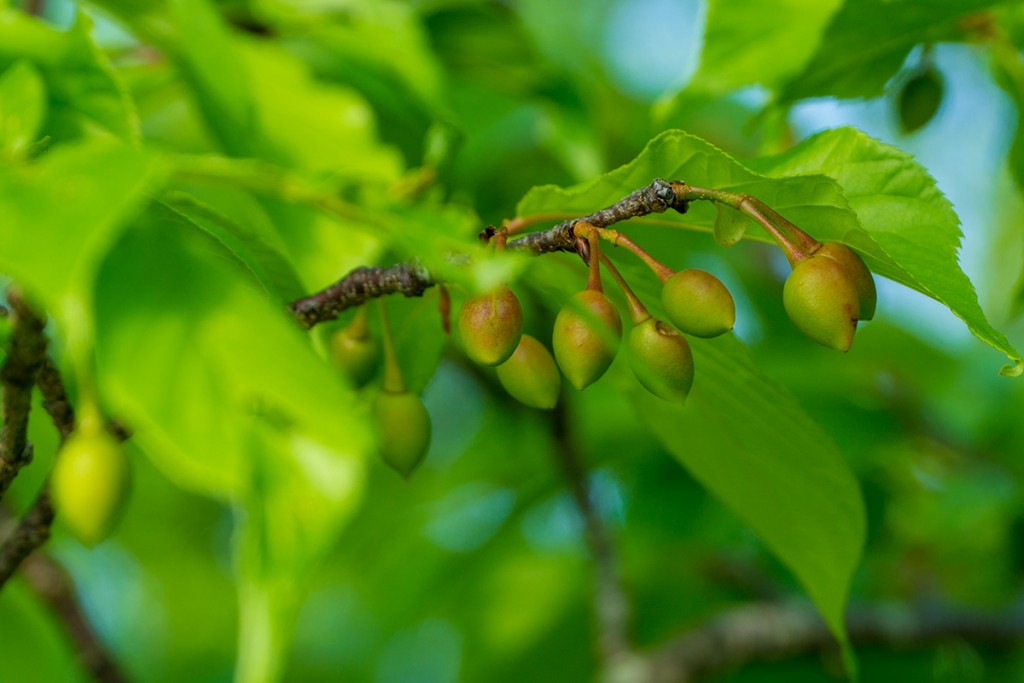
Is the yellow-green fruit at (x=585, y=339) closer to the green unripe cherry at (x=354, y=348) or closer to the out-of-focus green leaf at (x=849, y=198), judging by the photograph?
the out-of-focus green leaf at (x=849, y=198)

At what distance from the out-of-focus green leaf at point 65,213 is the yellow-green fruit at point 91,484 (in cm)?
10

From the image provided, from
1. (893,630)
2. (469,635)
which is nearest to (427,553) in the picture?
(469,635)

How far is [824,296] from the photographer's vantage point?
592 mm

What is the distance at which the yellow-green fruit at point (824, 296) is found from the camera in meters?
0.59

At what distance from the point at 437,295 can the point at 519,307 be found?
0.49 ft

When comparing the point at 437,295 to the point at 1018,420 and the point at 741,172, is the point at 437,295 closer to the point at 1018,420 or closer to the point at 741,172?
the point at 741,172

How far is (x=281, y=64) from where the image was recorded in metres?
1.24

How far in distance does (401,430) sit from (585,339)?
0.60ft

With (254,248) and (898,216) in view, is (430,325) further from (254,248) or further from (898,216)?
(898,216)

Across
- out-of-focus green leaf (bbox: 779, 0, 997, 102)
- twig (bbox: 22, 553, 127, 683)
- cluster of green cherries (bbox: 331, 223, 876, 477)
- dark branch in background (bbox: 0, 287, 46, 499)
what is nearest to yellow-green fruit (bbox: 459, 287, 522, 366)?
cluster of green cherries (bbox: 331, 223, 876, 477)

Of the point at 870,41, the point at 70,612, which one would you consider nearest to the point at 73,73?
the point at 870,41

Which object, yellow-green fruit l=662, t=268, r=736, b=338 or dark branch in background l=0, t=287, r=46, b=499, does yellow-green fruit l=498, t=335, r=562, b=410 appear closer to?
yellow-green fruit l=662, t=268, r=736, b=338

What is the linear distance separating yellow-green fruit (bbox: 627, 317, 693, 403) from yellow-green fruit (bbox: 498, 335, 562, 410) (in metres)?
0.07

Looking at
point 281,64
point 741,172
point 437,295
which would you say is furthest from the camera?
point 281,64
